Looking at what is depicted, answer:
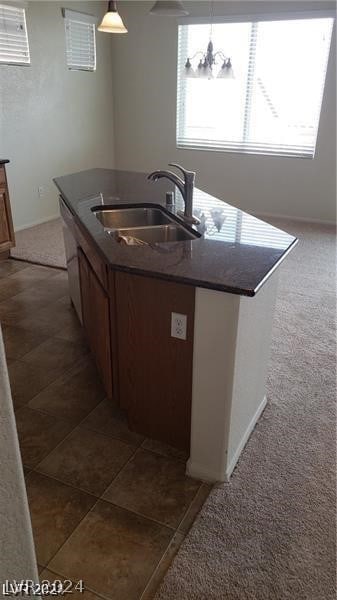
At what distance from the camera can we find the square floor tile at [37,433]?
1.97 metres

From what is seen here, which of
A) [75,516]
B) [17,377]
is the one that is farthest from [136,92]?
[75,516]

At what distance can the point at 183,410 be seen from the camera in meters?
1.85

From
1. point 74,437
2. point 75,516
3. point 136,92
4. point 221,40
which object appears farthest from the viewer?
point 136,92

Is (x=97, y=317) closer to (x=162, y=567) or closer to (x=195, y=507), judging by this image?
(x=195, y=507)

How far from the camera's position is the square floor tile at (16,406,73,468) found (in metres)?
1.97

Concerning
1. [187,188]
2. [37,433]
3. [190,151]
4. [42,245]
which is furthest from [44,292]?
[190,151]

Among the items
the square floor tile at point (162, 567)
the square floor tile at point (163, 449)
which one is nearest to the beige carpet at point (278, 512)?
the square floor tile at point (162, 567)

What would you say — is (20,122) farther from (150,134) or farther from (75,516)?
(75,516)

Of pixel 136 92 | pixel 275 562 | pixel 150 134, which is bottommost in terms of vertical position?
pixel 275 562

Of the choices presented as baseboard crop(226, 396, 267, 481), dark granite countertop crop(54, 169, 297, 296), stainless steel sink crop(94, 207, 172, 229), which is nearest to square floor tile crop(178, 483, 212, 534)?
baseboard crop(226, 396, 267, 481)

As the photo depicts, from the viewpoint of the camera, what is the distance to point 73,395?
7.79ft

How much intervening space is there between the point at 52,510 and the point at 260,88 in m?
5.18

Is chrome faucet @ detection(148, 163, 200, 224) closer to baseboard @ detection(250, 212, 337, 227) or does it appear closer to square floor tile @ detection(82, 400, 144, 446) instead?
square floor tile @ detection(82, 400, 144, 446)

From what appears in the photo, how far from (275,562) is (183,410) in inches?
24.6
